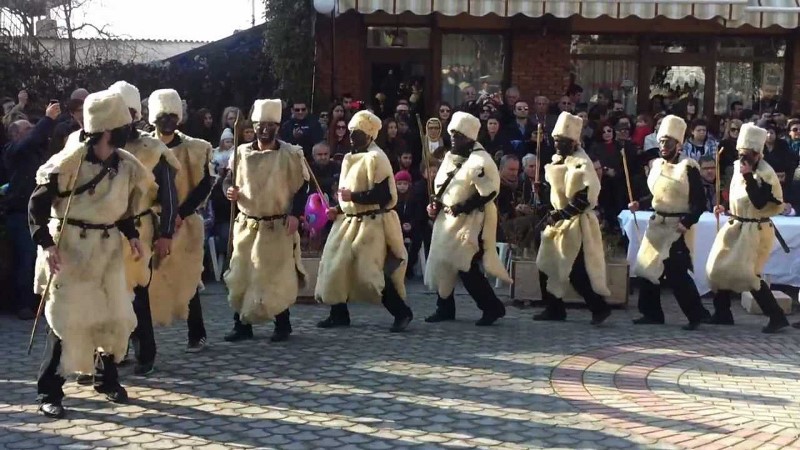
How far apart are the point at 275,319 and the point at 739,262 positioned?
4114 millimetres

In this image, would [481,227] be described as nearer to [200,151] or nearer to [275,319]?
[275,319]

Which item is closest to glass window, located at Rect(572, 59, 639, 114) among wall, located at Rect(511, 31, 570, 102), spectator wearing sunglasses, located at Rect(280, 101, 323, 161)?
wall, located at Rect(511, 31, 570, 102)

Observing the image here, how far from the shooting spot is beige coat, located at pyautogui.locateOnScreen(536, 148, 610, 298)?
9344 millimetres

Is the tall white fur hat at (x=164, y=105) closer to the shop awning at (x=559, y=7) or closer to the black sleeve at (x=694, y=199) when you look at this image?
the black sleeve at (x=694, y=199)

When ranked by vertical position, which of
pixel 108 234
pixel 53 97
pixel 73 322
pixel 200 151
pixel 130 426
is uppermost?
pixel 53 97

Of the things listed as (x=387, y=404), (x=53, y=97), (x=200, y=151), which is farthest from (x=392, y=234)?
(x=53, y=97)

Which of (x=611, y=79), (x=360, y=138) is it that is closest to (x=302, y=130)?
(x=360, y=138)

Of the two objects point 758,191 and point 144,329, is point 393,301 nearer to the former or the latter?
point 144,329

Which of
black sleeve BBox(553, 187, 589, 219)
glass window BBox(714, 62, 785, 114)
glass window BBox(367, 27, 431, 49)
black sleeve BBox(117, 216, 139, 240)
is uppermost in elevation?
glass window BBox(367, 27, 431, 49)

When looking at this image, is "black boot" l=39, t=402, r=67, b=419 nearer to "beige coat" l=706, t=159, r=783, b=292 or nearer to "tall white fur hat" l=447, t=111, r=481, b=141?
"tall white fur hat" l=447, t=111, r=481, b=141

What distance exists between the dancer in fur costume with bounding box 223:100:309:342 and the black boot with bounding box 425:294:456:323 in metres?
1.64

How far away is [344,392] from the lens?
6.88 meters

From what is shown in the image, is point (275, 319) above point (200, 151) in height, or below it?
below

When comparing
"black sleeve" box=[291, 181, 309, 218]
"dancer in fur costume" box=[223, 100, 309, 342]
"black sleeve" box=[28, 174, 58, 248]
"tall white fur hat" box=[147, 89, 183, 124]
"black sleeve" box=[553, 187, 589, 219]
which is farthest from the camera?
"black sleeve" box=[553, 187, 589, 219]
